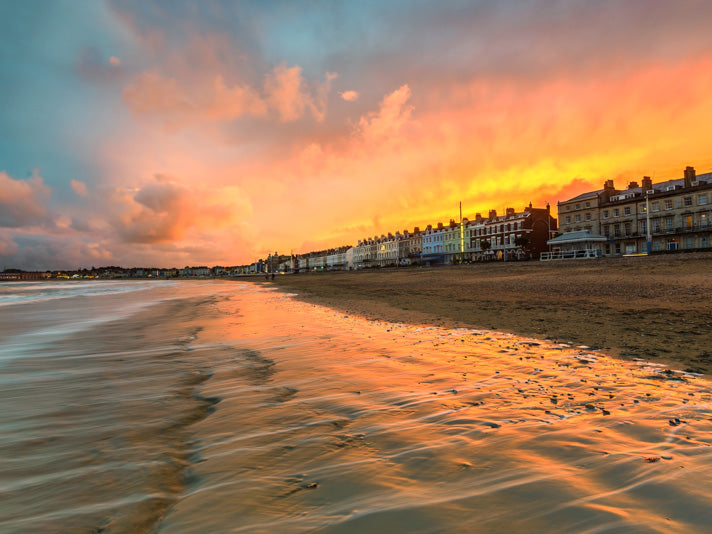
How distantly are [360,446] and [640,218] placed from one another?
2682 inches

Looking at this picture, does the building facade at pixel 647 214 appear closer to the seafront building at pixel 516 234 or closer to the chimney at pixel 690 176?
the chimney at pixel 690 176

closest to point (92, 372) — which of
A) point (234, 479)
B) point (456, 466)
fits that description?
point (234, 479)

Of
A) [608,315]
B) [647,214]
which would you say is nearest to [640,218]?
[647,214]

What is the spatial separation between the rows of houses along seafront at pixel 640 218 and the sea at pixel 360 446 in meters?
40.9

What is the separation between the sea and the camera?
2.27 meters

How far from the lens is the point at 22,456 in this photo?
3268 millimetres

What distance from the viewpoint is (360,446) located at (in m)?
3.21

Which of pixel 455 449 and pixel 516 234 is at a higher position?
pixel 516 234

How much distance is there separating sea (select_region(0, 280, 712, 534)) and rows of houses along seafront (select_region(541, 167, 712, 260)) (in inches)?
1612

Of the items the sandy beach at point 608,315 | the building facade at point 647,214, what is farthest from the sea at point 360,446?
the building facade at point 647,214

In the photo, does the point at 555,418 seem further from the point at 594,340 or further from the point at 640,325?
the point at 640,325

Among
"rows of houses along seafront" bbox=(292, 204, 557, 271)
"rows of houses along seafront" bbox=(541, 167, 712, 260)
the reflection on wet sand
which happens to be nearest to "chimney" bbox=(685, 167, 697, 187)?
"rows of houses along seafront" bbox=(541, 167, 712, 260)

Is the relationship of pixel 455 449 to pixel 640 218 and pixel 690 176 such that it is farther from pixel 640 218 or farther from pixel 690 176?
pixel 640 218

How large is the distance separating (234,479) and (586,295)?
16032 millimetres
